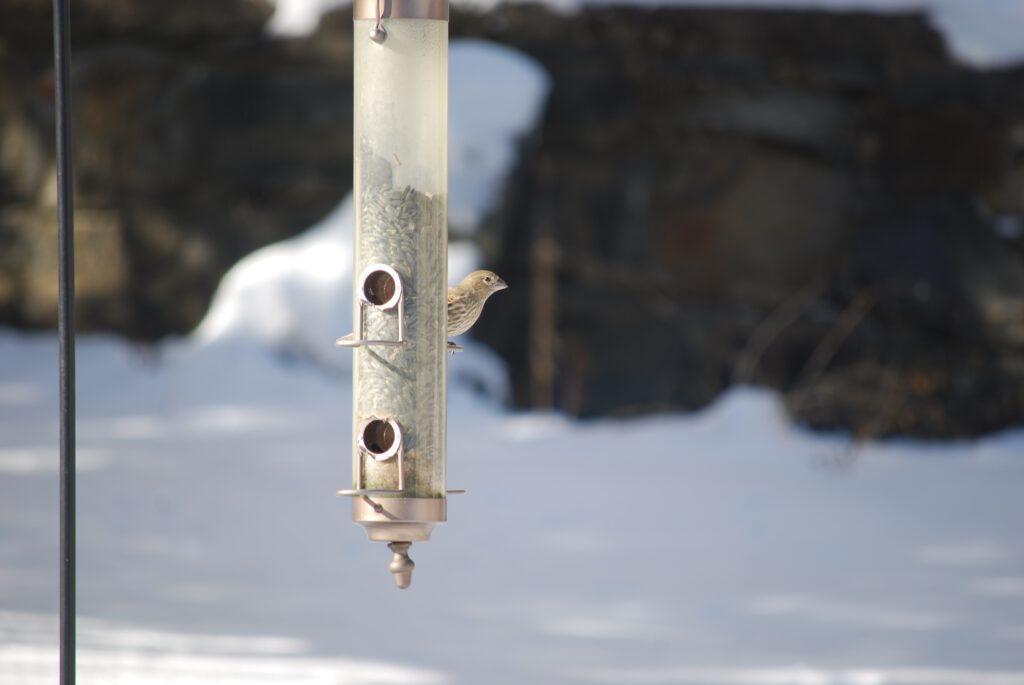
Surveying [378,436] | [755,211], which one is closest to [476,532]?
[755,211]

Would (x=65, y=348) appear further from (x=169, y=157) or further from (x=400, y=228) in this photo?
(x=169, y=157)

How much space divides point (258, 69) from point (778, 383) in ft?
12.6

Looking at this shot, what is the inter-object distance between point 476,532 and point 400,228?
4410 mm

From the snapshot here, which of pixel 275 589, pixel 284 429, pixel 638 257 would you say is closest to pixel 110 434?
pixel 284 429

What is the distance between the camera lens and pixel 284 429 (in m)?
8.44

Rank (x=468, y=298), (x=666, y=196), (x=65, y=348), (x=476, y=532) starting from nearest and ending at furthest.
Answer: (x=65, y=348) < (x=468, y=298) < (x=476, y=532) < (x=666, y=196)

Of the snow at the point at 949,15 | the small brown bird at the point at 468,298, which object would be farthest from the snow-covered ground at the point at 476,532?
the small brown bird at the point at 468,298

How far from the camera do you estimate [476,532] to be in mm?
7086

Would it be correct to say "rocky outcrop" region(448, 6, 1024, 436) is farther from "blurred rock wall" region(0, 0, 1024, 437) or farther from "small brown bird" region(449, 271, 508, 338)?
"small brown bird" region(449, 271, 508, 338)

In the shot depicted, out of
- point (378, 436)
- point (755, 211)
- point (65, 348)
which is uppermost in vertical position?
point (755, 211)

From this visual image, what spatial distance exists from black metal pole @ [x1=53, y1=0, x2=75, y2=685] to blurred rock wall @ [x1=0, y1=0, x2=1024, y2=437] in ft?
20.9

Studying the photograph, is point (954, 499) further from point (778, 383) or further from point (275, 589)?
point (275, 589)

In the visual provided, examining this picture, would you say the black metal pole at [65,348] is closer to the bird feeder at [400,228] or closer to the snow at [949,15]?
the bird feeder at [400,228]

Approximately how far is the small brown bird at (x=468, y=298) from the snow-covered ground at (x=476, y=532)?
2003mm
